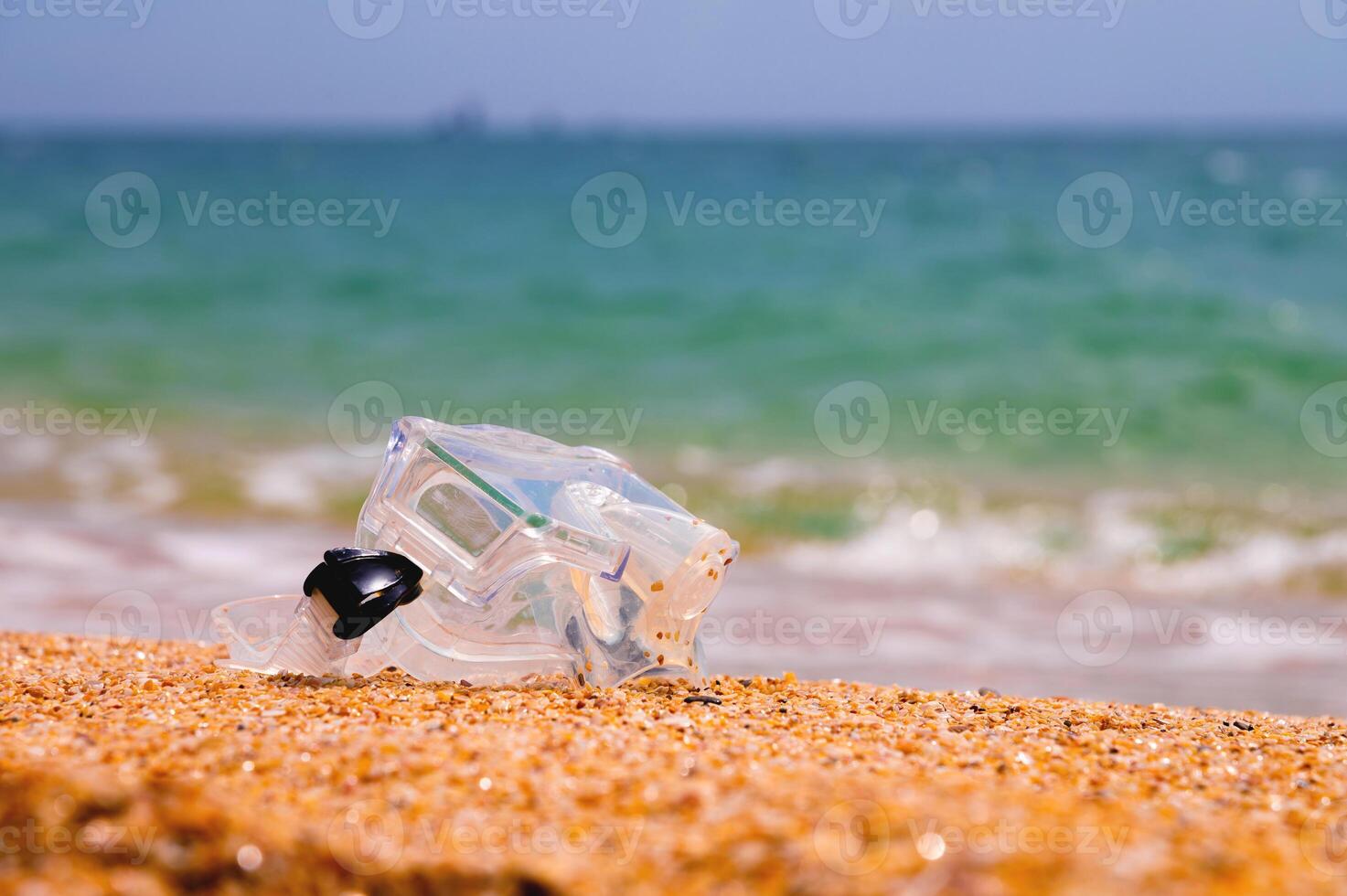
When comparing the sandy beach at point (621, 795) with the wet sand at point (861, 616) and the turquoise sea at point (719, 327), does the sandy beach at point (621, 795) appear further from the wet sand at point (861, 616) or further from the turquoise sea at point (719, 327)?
the turquoise sea at point (719, 327)

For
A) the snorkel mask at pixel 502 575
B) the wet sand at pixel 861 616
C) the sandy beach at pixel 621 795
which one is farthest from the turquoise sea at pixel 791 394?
the sandy beach at pixel 621 795

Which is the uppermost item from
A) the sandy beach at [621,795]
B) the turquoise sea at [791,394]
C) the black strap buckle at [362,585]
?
the turquoise sea at [791,394]

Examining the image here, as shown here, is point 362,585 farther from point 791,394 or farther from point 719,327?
point 719,327

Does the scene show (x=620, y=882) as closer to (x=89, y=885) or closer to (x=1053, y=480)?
(x=89, y=885)

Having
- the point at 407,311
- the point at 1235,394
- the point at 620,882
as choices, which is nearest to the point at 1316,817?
the point at 620,882

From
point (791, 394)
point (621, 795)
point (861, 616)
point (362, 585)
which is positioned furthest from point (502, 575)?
point (791, 394)

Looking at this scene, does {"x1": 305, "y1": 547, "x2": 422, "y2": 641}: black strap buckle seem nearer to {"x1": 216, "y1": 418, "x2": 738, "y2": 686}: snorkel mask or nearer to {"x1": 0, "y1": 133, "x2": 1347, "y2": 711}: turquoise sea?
{"x1": 216, "y1": 418, "x2": 738, "y2": 686}: snorkel mask
